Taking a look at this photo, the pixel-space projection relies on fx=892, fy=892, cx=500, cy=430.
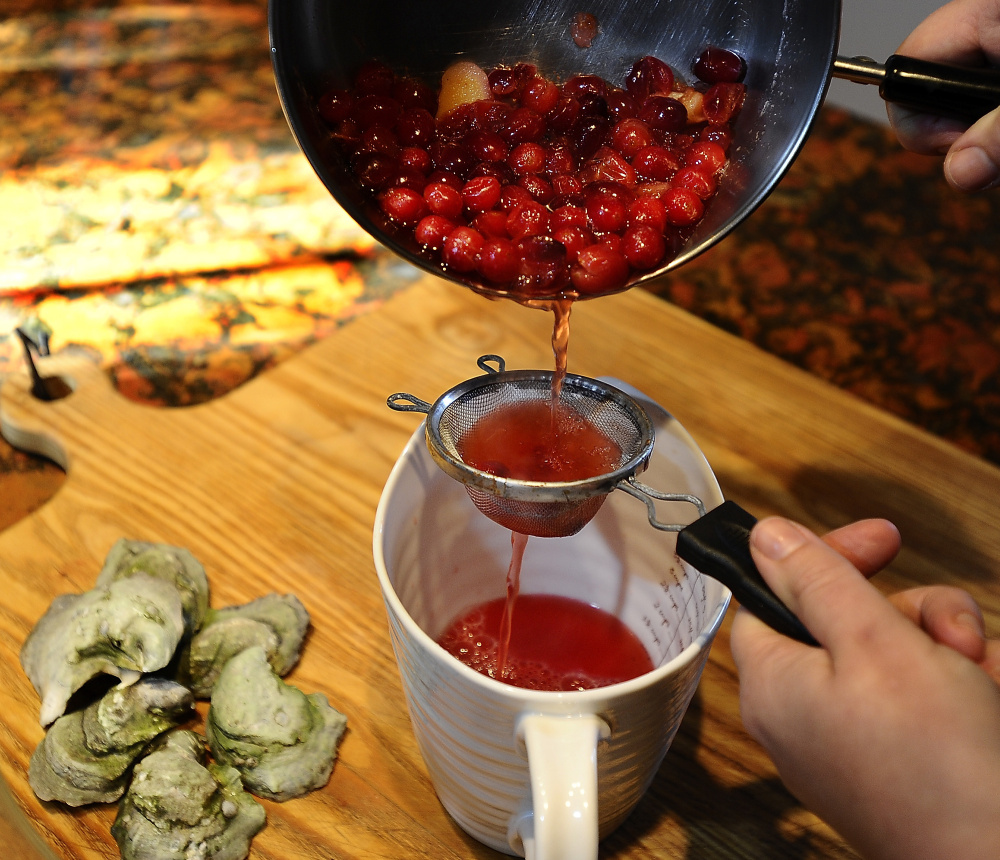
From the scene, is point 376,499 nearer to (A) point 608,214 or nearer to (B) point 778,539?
(A) point 608,214

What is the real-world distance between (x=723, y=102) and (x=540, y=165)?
0.56ft

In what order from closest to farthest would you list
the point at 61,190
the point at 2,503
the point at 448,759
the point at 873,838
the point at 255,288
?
the point at 873,838 → the point at 448,759 → the point at 2,503 → the point at 255,288 → the point at 61,190

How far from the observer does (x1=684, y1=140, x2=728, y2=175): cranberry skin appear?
2.54ft

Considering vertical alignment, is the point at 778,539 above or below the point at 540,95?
below

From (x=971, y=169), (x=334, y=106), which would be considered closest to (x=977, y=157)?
(x=971, y=169)

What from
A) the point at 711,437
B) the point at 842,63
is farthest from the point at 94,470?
the point at 842,63

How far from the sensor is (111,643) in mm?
816

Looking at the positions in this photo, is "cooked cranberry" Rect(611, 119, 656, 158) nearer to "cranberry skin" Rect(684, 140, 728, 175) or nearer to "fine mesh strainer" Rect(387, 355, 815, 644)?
"cranberry skin" Rect(684, 140, 728, 175)

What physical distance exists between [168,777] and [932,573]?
2.76 feet

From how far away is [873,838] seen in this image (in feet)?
1.67

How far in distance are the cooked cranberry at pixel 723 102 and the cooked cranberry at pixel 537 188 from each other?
0.16 metres

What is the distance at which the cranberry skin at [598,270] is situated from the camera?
73cm

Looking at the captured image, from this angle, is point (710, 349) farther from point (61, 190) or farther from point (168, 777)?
point (61, 190)

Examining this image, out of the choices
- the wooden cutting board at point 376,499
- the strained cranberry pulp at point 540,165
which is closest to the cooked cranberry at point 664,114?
the strained cranberry pulp at point 540,165
